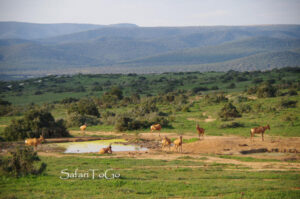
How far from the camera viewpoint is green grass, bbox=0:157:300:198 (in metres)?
11.1

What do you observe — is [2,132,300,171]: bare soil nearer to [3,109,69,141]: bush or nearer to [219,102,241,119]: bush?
[3,109,69,141]: bush

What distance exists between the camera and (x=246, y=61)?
455 ft

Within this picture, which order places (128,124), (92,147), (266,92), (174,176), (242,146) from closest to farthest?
(174,176)
(242,146)
(92,147)
(128,124)
(266,92)

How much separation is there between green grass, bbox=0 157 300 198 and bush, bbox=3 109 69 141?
8310 millimetres

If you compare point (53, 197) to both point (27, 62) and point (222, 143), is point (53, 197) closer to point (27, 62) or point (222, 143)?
point (222, 143)

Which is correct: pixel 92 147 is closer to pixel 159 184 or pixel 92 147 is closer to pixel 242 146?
pixel 242 146

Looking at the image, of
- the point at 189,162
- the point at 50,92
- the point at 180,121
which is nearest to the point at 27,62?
the point at 50,92

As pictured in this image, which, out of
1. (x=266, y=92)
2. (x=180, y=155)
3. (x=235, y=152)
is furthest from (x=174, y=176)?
(x=266, y=92)

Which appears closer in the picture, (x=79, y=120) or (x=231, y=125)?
(x=231, y=125)

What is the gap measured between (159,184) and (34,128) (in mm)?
13247

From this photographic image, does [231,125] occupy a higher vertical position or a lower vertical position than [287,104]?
lower

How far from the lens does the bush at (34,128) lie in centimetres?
2283

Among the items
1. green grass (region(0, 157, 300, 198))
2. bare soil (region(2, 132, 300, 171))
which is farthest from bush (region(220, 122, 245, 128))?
green grass (region(0, 157, 300, 198))

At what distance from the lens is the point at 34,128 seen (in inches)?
915
